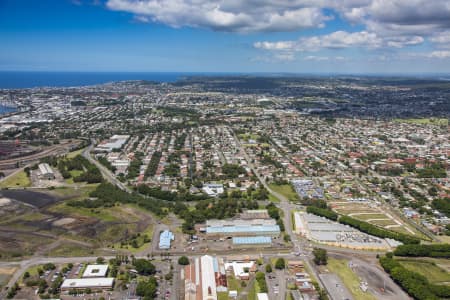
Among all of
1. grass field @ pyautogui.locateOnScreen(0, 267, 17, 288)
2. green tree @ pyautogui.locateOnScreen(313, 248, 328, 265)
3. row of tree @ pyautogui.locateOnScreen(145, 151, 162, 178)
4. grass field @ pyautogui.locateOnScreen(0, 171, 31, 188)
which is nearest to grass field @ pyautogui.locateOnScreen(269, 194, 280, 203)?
green tree @ pyautogui.locateOnScreen(313, 248, 328, 265)

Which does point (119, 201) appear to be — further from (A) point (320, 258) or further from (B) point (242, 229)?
(A) point (320, 258)

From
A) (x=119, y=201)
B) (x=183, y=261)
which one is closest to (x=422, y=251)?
(x=183, y=261)

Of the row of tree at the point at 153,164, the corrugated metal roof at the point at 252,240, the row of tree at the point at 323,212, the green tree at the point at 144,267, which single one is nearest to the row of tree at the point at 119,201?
the row of tree at the point at 153,164

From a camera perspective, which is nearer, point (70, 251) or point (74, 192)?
point (70, 251)

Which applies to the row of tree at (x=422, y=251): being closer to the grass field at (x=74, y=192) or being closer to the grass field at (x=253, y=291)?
the grass field at (x=253, y=291)

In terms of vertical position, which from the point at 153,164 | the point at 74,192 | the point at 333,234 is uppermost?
the point at 153,164

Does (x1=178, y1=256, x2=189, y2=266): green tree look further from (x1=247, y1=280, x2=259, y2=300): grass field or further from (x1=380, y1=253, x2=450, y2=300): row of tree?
(x1=380, y1=253, x2=450, y2=300): row of tree
